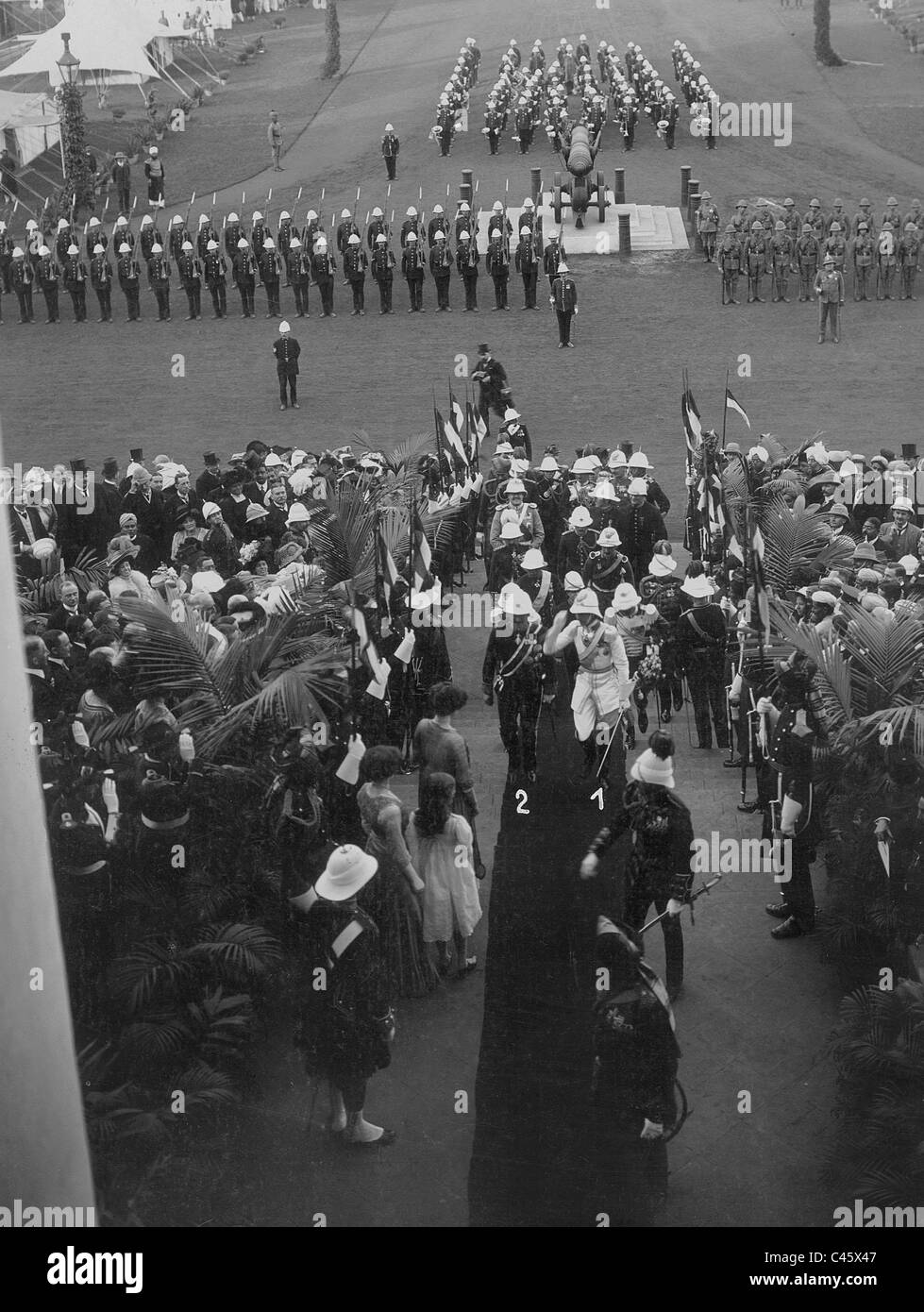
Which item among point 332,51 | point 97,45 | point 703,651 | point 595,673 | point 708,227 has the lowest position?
point 703,651

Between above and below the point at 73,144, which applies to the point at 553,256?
below

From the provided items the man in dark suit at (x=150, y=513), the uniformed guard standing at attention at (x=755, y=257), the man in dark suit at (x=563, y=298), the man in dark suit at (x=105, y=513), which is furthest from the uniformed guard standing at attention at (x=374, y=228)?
the man in dark suit at (x=150, y=513)

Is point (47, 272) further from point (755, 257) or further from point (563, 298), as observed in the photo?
point (755, 257)

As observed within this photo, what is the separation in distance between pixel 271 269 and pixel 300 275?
528 mm

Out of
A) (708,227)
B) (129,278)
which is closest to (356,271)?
(129,278)

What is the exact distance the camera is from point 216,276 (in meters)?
28.6

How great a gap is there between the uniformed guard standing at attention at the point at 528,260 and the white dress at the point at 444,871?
809 inches

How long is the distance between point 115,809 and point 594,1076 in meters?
2.95

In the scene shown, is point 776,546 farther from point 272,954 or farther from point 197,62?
point 197,62

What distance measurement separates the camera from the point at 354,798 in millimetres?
9422

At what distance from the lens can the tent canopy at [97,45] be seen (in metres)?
A: 36.9

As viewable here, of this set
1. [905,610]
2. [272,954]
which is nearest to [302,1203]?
[272,954]

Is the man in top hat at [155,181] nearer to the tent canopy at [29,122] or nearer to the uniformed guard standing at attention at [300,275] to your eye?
the tent canopy at [29,122]

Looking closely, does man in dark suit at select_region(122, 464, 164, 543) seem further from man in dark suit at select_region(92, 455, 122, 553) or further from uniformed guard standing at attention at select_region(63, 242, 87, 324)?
uniformed guard standing at attention at select_region(63, 242, 87, 324)
